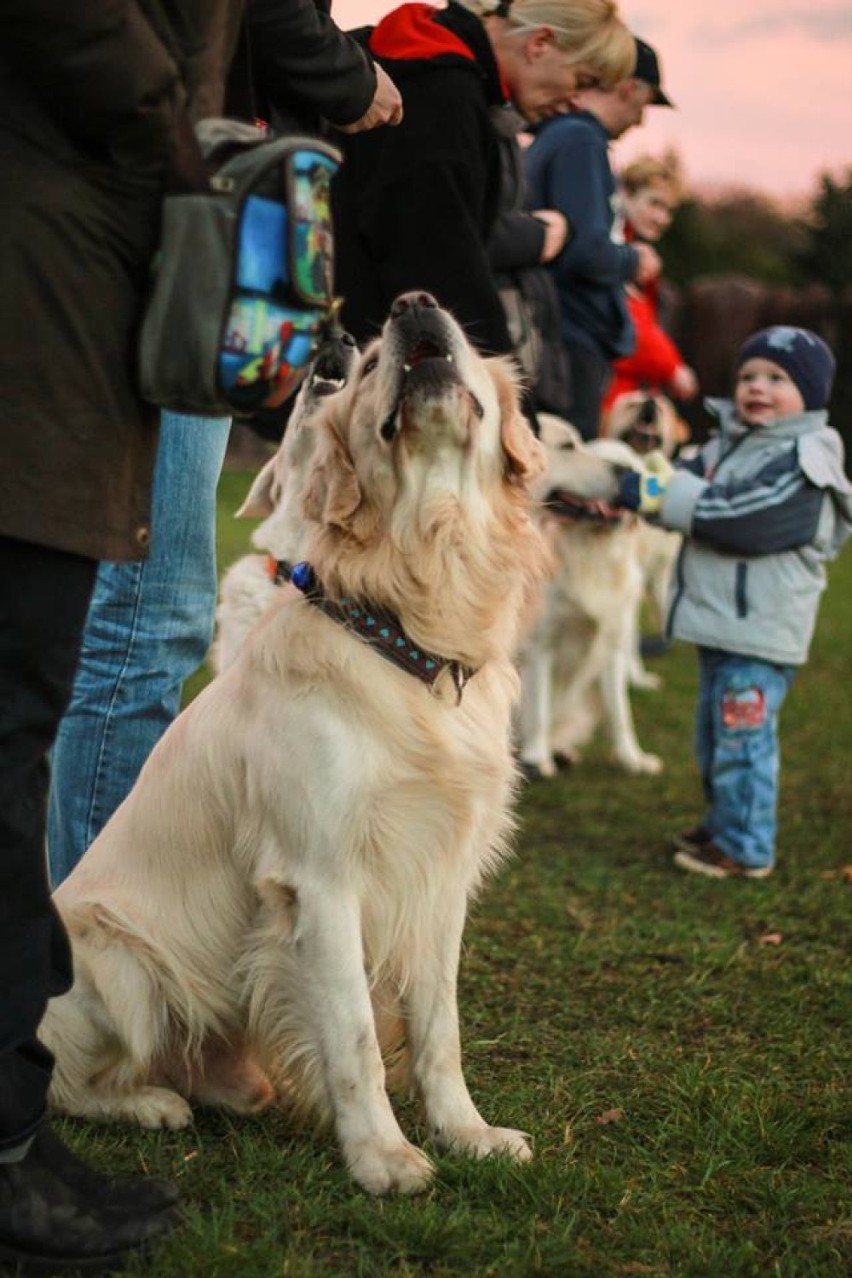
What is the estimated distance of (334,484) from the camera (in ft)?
Answer: 9.21

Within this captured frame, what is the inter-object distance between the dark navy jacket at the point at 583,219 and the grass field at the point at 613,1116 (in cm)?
203

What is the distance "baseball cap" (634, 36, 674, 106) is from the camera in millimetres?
5090

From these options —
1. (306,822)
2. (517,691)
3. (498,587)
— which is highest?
(498,587)

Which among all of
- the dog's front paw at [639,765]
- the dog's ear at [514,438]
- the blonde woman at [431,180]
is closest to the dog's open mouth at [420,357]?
the dog's ear at [514,438]

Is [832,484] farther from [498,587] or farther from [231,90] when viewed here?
[231,90]

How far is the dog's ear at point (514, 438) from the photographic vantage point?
9.65ft

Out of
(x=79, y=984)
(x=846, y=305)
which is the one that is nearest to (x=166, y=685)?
(x=79, y=984)

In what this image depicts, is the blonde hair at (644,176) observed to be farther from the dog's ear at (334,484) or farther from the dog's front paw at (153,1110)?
the dog's front paw at (153,1110)

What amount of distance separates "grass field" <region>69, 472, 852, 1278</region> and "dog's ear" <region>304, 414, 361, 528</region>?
1.14 metres

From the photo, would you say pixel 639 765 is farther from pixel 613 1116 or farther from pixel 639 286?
pixel 613 1116

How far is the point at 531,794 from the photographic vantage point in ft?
20.1

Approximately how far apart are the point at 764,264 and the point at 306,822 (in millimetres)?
29072

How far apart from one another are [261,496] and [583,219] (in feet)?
6.21

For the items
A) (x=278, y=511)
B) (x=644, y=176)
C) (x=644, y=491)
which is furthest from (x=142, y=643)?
(x=644, y=176)
